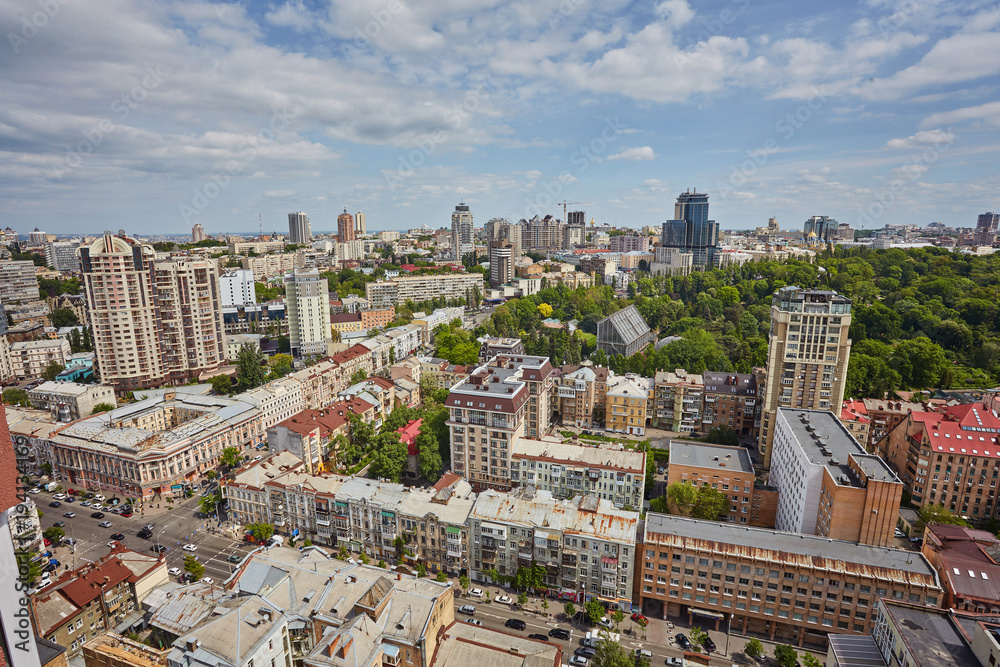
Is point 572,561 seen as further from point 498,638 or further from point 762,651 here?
point 762,651

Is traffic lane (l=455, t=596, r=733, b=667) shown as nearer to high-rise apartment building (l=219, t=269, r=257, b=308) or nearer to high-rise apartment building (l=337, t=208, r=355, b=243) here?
high-rise apartment building (l=219, t=269, r=257, b=308)

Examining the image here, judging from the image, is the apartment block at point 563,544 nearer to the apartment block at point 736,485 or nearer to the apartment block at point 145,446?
the apartment block at point 736,485

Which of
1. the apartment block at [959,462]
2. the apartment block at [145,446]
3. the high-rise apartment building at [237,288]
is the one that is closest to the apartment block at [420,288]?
the high-rise apartment building at [237,288]

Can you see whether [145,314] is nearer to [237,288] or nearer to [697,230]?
[237,288]

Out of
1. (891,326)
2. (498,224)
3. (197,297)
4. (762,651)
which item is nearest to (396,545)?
(762,651)

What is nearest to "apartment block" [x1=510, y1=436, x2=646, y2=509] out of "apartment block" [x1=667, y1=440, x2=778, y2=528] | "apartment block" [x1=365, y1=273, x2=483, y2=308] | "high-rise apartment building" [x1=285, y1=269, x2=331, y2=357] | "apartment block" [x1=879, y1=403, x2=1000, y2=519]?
"apartment block" [x1=667, y1=440, x2=778, y2=528]
